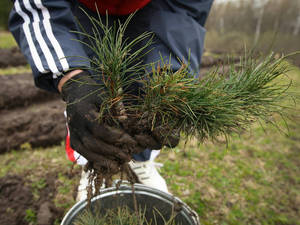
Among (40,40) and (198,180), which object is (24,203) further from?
(198,180)

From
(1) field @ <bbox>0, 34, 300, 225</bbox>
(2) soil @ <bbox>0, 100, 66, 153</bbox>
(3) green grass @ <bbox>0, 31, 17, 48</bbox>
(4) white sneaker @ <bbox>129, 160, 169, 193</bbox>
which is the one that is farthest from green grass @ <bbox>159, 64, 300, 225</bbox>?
(3) green grass @ <bbox>0, 31, 17, 48</bbox>

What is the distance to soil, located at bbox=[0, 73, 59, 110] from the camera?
277 centimetres

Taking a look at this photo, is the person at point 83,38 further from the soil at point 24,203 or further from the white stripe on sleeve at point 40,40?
the soil at point 24,203

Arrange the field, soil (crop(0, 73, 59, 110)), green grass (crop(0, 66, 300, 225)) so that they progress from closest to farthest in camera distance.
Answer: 1. the field
2. green grass (crop(0, 66, 300, 225))
3. soil (crop(0, 73, 59, 110))

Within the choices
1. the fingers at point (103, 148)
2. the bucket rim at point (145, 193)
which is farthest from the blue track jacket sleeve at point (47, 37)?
the bucket rim at point (145, 193)

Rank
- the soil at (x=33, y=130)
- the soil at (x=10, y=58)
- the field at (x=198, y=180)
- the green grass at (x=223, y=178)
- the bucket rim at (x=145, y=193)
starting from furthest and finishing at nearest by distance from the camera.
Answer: the soil at (x=10, y=58) < the soil at (x=33, y=130) < the green grass at (x=223, y=178) < the field at (x=198, y=180) < the bucket rim at (x=145, y=193)

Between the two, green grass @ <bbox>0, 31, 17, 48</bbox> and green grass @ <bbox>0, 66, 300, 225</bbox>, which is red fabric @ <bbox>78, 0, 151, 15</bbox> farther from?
green grass @ <bbox>0, 31, 17, 48</bbox>

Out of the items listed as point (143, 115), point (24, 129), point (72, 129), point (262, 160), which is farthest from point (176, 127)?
point (24, 129)

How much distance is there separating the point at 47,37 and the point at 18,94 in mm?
2395

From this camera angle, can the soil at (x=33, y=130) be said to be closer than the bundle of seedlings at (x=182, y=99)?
No

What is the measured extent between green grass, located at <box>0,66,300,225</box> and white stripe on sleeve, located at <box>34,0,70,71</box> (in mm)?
789

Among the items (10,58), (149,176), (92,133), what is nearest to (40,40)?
(92,133)

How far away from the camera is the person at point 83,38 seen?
79cm

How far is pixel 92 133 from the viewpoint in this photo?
0.79m
